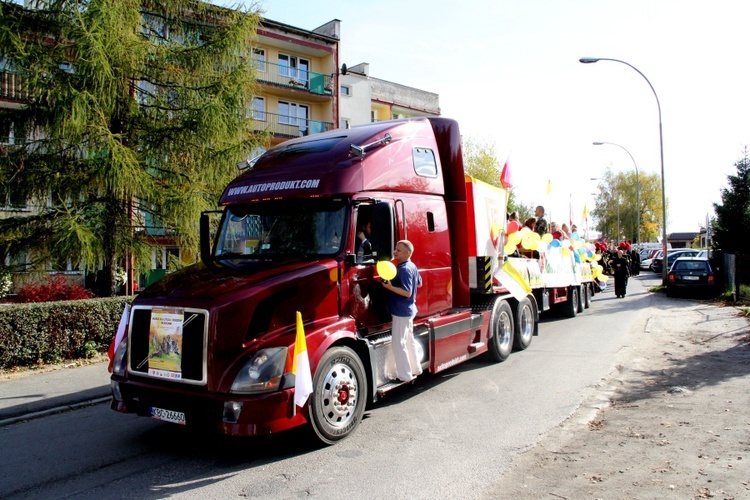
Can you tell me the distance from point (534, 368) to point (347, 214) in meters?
4.46

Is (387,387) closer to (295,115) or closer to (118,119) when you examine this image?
(118,119)

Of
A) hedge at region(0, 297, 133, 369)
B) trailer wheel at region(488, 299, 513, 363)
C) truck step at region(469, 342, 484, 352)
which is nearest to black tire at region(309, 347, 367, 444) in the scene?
truck step at region(469, 342, 484, 352)

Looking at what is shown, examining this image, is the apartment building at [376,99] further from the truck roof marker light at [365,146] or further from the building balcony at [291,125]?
the truck roof marker light at [365,146]

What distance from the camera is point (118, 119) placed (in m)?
11.5

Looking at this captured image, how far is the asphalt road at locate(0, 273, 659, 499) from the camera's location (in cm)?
446

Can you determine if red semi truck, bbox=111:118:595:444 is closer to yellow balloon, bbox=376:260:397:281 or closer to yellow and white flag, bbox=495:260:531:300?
yellow balloon, bbox=376:260:397:281

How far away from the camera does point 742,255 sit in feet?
57.3

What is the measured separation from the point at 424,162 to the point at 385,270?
2.30m

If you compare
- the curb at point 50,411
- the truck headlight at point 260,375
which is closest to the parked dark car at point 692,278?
the truck headlight at point 260,375

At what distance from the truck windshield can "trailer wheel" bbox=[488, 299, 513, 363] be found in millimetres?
3818

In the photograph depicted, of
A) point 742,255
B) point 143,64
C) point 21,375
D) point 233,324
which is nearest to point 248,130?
point 143,64

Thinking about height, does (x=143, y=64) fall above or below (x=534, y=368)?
above

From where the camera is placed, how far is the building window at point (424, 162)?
7.31 meters

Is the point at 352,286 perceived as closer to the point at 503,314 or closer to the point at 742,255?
the point at 503,314
